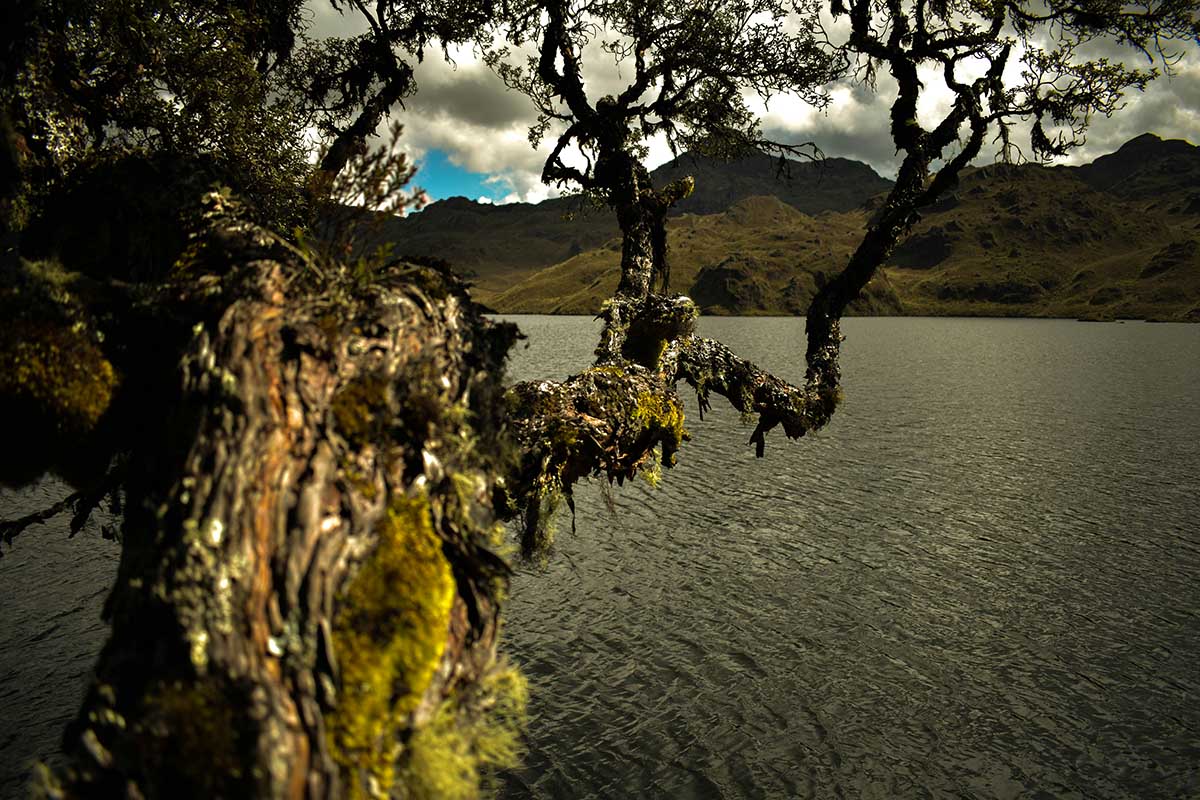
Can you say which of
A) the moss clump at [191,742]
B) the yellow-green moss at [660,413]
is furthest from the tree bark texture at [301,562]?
the yellow-green moss at [660,413]

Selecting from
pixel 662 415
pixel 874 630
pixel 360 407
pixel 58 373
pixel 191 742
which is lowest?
pixel 874 630

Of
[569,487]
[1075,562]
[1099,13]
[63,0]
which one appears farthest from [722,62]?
[1075,562]

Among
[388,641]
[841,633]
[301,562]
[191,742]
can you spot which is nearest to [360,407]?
[301,562]

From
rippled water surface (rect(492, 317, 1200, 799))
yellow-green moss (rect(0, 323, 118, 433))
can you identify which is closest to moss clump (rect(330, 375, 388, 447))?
yellow-green moss (rect(0, 323, 118, 433))

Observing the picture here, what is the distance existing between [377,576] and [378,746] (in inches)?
34.1

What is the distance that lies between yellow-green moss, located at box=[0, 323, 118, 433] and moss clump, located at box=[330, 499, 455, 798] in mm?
2272

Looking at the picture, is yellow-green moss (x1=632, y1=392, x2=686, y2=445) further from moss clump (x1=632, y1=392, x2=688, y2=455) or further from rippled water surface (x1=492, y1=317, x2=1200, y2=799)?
rippled water surface (x1=492, y1=317, x2=1200, y2=799)

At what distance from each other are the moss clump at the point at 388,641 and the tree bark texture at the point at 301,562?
11 millimetres

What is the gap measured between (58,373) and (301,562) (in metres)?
2.35

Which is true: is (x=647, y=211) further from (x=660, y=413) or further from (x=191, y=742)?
(x=191, y=742)

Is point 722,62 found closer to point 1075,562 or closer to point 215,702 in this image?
point 215,702

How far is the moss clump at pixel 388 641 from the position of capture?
11.2 ft

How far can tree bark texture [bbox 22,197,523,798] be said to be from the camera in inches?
122

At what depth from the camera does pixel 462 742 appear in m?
3.89
